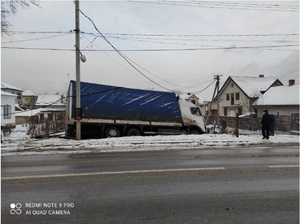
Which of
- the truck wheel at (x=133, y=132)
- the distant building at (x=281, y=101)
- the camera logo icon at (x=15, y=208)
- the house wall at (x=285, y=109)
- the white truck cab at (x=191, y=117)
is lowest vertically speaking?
the camera logo icon at (x=15, y=208)

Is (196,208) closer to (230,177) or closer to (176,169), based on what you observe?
(230,177)

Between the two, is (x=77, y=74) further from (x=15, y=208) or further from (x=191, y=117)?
(x=15, y=208)

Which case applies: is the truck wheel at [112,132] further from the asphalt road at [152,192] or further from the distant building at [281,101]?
the distant building at [281,101]

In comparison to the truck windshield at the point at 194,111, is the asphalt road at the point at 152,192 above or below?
below

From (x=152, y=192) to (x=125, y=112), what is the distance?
47.1 ft

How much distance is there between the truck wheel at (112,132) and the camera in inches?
774

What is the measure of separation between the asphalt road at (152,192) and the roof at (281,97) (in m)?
37.9

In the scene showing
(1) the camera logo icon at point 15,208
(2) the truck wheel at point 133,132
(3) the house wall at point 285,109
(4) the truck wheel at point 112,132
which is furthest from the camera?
(3) the house wall at point 285,109

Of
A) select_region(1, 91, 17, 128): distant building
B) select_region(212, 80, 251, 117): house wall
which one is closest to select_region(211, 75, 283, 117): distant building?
select_region(212, 80, 251, 117): house wall

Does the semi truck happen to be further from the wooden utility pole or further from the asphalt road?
the asphalt road

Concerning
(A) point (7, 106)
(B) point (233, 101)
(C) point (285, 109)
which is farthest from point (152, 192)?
(B) point (233, 101)

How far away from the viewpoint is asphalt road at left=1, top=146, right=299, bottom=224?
466 cm

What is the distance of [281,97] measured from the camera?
45688 millimetres

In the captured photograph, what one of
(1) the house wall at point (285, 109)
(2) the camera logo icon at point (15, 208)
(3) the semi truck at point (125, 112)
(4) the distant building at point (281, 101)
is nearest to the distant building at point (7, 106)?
(3) the semi truck at point (125, 112)
